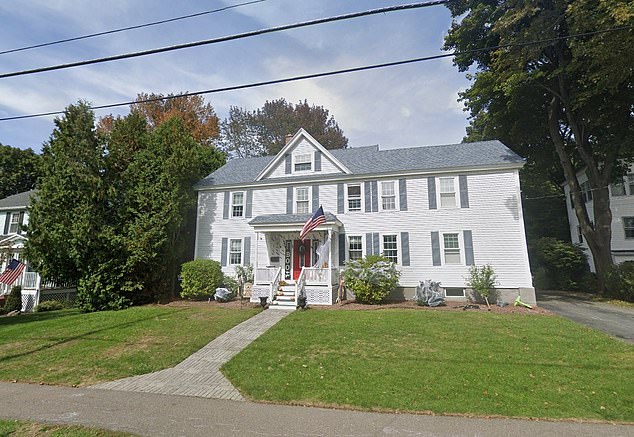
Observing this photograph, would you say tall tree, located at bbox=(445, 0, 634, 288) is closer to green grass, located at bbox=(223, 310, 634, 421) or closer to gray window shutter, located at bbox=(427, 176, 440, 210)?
gray window shutter, located at bbox=(427, 176, 440, 210)

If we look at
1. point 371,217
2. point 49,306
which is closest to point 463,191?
point 371,217

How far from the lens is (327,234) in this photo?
1623 centimetres

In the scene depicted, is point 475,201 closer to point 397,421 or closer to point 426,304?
point 426,304

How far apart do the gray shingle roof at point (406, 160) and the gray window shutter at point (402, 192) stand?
596 millimetres

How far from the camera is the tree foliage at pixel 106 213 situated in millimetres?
14375

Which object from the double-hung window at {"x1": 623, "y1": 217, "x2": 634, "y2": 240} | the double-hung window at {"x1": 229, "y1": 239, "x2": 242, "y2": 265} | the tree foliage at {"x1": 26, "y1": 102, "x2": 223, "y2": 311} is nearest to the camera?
the tree foliage at {"x1": 26, "y1": 102, "x2": 223, "y2": 311}

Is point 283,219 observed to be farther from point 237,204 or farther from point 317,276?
point 237,204

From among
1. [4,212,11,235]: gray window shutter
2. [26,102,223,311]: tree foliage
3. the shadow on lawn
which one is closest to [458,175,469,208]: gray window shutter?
[26,102,223,311]: tree foliage

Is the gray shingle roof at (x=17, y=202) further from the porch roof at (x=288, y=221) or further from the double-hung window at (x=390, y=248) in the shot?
the double-hung window at (x=390, y=248)

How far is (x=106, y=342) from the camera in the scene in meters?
9.13

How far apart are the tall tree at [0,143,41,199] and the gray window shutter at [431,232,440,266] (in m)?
38.2

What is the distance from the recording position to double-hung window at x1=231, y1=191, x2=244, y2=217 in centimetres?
1812

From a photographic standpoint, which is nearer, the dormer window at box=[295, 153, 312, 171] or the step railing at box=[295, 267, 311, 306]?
the step railing at box=[295, 267, 311, 306]

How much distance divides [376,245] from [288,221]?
448 cm
